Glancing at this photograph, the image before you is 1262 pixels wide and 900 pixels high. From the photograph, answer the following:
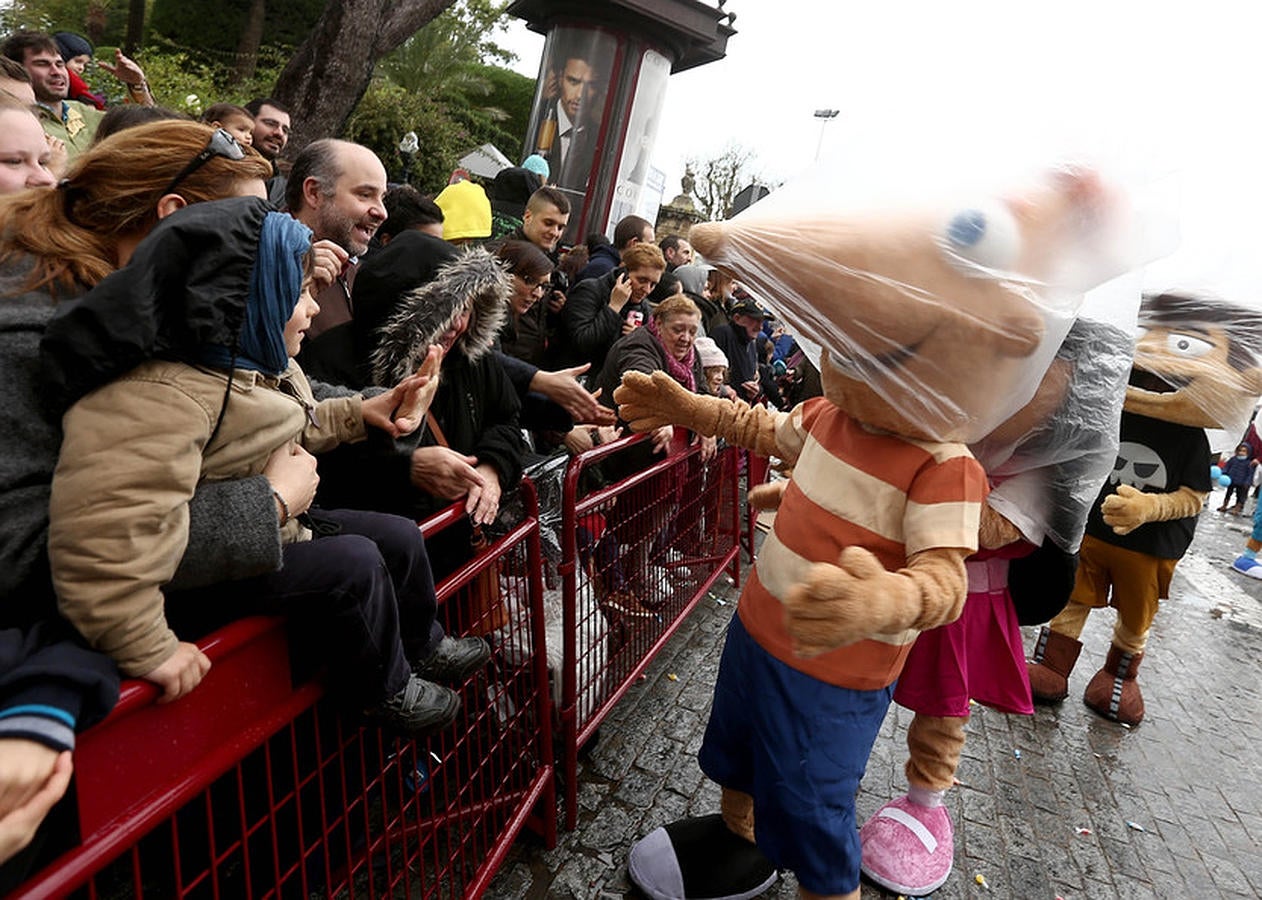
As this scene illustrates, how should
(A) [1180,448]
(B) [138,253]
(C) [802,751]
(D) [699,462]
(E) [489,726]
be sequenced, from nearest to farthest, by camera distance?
(B) [138,253] → (C) [802,751] → (E) [489,726] → (A) [1180,448] → (D) [699,462]

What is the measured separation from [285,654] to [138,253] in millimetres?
796

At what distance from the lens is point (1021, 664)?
9.04ft

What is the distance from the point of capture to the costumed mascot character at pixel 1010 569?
2260 millimetres

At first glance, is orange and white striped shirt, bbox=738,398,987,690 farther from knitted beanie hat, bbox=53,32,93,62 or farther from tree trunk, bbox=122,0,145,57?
tree trunk, bbox=122,0,145,57

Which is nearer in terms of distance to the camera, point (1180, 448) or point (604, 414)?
point (604, 414)

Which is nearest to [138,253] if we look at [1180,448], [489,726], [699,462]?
[489,726]

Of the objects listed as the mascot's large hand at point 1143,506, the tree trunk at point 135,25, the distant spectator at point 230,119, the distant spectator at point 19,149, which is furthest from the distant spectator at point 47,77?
the tree trunk at point 135,25

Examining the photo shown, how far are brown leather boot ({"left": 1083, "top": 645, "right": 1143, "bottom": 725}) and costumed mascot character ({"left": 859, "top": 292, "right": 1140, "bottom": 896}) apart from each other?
2.01 meters

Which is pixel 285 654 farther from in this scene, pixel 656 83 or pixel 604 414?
pixel 656 83

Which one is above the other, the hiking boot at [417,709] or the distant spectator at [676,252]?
the distant spectator at [676,252]

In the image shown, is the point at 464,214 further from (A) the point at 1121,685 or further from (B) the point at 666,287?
(A) the point at 1121,685

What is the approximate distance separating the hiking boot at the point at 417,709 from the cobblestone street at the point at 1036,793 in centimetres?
105

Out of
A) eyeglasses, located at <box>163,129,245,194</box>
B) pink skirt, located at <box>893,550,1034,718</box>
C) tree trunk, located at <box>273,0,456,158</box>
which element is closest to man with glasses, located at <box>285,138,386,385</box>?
eyeglasses, located at <box>163,129,245,194</box>

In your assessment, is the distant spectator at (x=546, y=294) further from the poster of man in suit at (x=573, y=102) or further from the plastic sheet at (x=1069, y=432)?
the poster of man in suit at (x=573, y=102)
